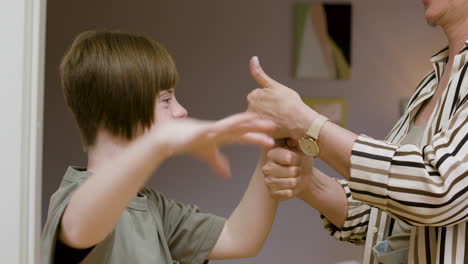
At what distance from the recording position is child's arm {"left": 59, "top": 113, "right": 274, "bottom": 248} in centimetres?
59

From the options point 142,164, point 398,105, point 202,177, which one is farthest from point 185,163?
point 142,164

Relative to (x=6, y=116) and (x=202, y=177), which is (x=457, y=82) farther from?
(x=202, y=177)

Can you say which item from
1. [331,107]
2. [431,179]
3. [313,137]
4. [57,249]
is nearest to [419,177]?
[431,179]

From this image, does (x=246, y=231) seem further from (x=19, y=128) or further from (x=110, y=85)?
(x=19, y=128)

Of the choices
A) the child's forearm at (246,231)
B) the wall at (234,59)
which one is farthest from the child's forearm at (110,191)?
the wall at (234,59)

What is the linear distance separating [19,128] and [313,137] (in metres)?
0.58

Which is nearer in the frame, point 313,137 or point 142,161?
Result: point 142,161

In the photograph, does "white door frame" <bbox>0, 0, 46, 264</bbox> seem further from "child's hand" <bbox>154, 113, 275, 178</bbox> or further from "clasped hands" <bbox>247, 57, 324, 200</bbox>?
"clasped hands" <bbox>247, 57, 324, 200</bbox>

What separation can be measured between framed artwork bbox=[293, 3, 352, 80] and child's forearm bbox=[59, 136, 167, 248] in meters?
2.30

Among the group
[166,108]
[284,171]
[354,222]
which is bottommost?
[354,222]

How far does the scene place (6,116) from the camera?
0.57m

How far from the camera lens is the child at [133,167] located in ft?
1.99

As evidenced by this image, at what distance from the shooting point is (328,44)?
2891mm

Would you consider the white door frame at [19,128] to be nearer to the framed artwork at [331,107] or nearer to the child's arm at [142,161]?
the child's arm at [142,161]
